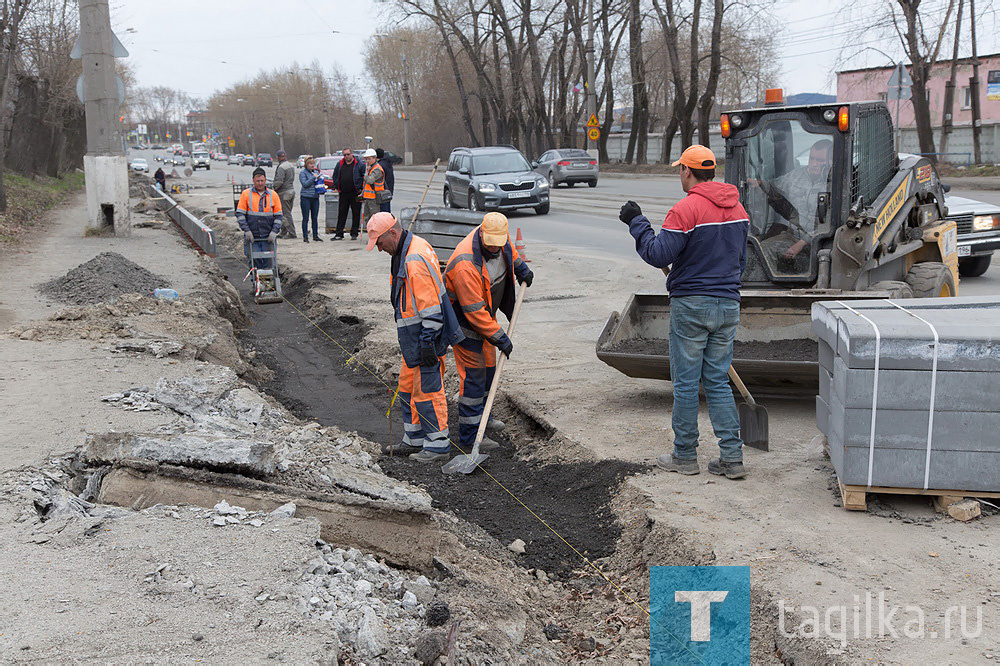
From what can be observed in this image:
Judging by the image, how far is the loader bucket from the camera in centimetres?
673

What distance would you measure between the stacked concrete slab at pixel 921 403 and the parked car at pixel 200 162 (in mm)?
72550

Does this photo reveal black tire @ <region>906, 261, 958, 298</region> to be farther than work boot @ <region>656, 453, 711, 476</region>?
Yes

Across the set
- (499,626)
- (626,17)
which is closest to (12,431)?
(499,626)

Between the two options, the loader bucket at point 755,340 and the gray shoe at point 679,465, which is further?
the loader bucket at point 755,340

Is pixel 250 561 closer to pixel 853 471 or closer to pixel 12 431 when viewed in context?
pixel 12 431

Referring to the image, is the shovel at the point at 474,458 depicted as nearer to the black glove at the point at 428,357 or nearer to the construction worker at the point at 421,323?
the construction worker at the point at 421,323

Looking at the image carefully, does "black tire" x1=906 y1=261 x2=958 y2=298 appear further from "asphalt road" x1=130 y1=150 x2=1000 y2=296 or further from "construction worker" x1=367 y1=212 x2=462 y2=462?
"construction worker" x1=367 y1=212 x2=462 y2=462

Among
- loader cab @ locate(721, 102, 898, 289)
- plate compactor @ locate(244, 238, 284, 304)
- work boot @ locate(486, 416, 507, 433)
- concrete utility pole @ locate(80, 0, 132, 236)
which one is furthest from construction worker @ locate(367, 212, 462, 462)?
concrete utility pole @ locate(80, 0, 132, 236)

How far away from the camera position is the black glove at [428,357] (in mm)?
6379

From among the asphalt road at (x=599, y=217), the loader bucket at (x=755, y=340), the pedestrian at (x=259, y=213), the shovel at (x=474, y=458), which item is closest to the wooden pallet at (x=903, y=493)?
the loader bucket at (x=755, y=340)

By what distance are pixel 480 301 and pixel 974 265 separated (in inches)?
358

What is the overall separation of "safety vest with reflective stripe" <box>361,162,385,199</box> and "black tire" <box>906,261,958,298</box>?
11.0 metres

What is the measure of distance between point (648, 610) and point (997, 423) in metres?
2.03

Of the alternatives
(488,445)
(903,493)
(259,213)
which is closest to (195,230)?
(259,213)
